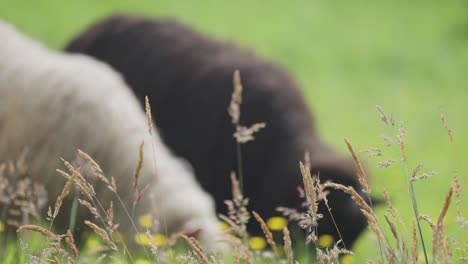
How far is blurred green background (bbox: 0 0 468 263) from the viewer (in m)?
9.81

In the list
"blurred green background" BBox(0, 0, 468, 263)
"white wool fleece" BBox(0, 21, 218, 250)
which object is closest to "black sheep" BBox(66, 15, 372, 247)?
"white wool fleece" BBox(0, 21, 218, 250)

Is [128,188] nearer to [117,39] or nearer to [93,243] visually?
[93,243]

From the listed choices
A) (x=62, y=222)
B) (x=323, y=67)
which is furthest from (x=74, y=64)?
(x=323, y=67)

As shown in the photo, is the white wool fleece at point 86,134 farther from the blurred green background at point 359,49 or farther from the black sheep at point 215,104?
the blurred green background at point 359,49

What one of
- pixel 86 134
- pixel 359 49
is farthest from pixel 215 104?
pixel 359 49

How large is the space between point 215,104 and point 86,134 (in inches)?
102

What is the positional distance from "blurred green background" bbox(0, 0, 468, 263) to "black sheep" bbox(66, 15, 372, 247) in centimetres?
244

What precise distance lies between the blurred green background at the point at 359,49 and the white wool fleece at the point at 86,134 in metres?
5.01

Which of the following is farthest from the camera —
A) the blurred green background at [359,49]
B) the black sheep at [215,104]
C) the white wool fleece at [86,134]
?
the blurred green background at [359,49]

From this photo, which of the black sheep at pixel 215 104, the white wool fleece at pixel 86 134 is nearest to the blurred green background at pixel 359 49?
the black sheep at pixel 215 104

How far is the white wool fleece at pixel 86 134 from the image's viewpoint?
3.52 meters

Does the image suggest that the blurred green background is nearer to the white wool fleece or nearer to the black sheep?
the black sheep

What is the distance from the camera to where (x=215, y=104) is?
6273mm

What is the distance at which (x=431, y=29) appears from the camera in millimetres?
13531
